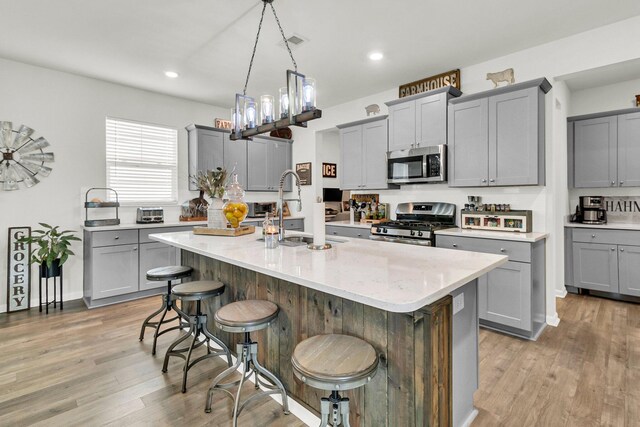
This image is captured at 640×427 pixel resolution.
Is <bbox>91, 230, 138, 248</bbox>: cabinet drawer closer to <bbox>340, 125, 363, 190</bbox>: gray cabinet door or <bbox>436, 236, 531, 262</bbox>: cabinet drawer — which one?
<bbox>340, 125, 363, 190</bbox>: gray cabinet door

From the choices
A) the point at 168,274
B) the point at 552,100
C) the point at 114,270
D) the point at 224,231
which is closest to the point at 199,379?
the point at 168,274

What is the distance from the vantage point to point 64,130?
406cm

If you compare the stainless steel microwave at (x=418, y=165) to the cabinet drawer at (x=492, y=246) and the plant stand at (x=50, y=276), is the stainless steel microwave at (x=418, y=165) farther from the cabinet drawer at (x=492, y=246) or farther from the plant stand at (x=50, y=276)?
the plant stand at (x=50, y=276)

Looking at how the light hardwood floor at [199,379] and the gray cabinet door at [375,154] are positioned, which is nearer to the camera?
the light hardwood floor at [199,379]

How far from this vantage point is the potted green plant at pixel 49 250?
361 centimetres

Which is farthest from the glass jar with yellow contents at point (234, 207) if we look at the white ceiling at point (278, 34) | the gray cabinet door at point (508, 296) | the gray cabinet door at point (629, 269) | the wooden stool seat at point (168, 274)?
the gray cabinet door at point (629, 269)

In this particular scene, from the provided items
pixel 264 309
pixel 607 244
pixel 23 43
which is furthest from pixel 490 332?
pixel 23 43

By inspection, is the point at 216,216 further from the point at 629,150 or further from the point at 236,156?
the point at 629,150

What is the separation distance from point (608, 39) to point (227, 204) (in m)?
3.81

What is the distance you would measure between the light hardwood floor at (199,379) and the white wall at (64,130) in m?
1.19

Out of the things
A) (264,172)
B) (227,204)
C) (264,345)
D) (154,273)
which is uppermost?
(264,172)

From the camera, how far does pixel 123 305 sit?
3.96 metres

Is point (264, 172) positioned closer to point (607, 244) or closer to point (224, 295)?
point (224, 295)

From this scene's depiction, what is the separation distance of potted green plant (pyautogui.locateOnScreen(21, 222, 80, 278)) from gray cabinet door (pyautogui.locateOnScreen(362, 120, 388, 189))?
12.1 feet
